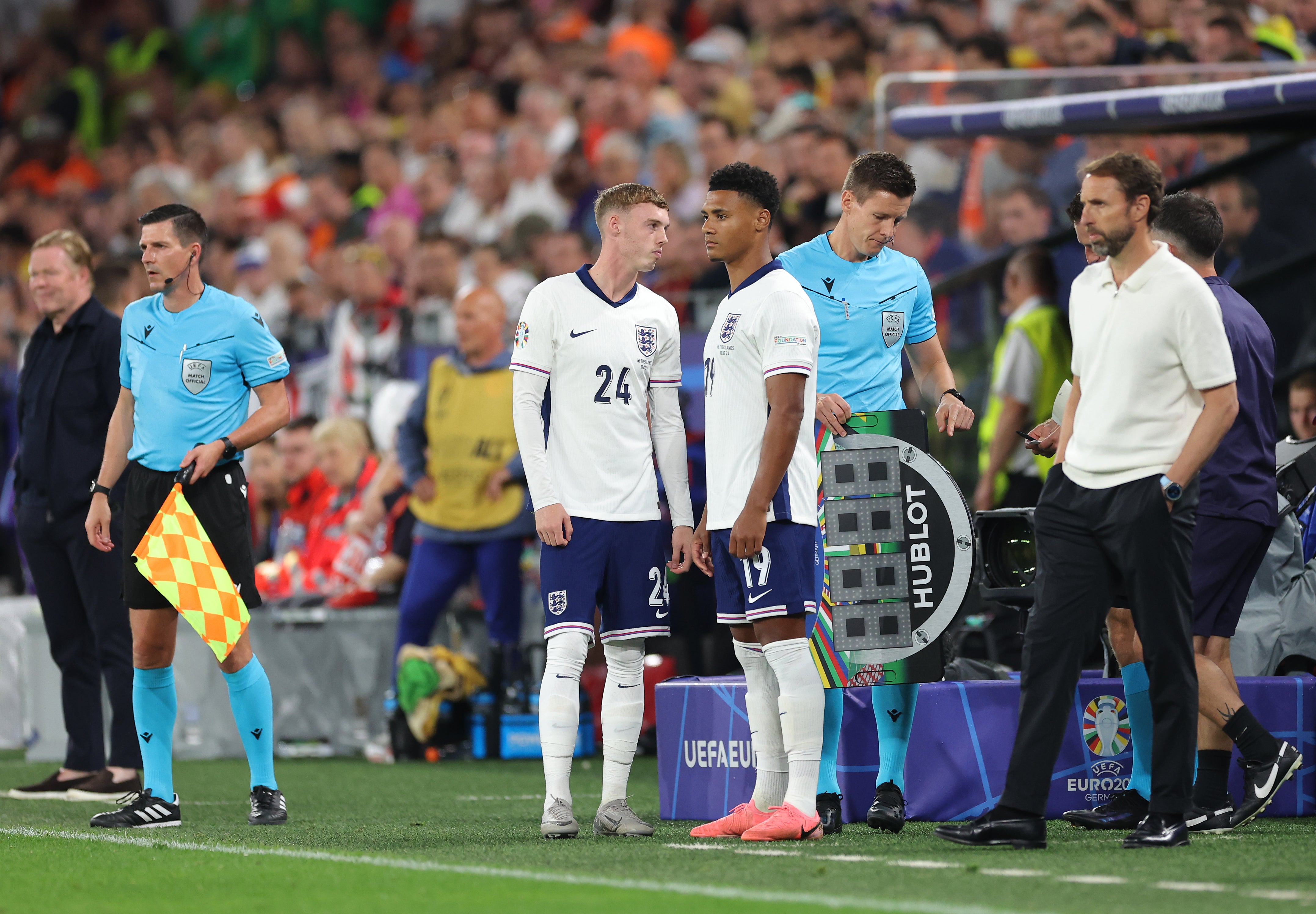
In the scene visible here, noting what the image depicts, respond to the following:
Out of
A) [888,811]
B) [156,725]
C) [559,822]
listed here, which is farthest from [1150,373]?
[156,725]

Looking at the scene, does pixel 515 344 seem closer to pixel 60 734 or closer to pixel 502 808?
pixel 502 808

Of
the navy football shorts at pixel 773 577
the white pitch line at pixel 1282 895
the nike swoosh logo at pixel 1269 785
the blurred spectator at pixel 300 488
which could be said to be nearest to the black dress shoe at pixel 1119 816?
the nike swoosh logo at pixel 1269 785

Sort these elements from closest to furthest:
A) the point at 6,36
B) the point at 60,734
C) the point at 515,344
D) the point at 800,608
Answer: the point at 800,608 → the point at 515,344 → the point at 60,734 → the point at 6,36

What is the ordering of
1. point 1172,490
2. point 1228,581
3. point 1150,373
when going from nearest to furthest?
point 1172,490, point 1150,373, point 1228,581

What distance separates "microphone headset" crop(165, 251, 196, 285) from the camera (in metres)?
6.86

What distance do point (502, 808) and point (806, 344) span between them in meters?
2.60

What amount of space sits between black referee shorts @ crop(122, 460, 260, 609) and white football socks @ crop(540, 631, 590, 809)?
4.16 ft

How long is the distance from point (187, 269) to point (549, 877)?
2930mm

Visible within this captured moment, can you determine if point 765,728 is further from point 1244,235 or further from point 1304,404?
point 1244,235

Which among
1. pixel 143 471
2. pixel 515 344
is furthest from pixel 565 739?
pixel 143 471

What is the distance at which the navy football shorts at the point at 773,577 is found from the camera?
19.2 feet

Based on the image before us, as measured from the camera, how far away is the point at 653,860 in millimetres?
5461

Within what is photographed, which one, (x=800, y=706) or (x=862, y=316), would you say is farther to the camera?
(x=862, y=316)

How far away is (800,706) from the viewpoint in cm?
587
